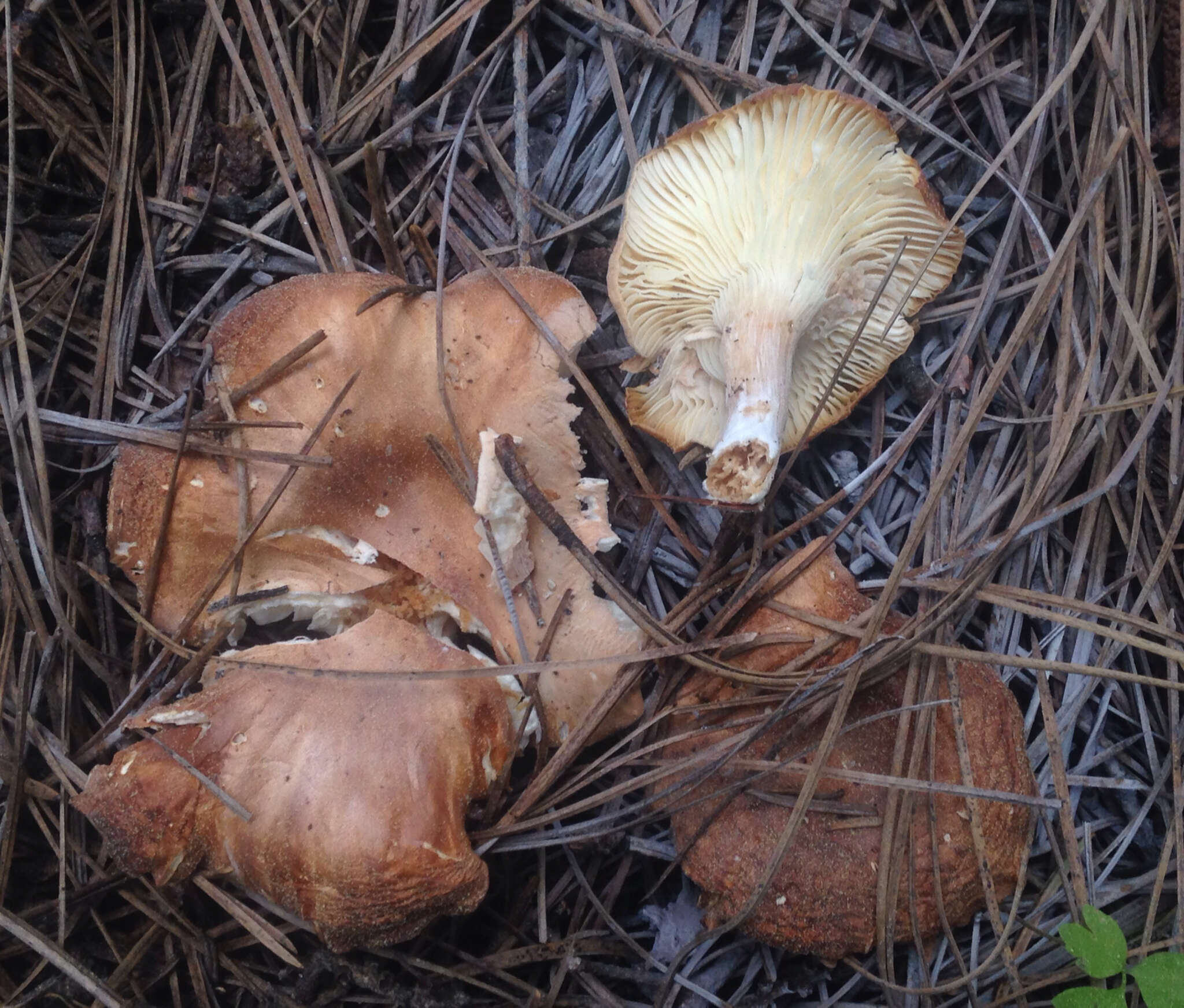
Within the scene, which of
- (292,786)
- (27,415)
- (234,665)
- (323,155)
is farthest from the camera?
(323,155)

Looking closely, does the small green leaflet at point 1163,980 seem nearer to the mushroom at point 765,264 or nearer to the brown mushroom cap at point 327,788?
the mushroom at point 765,264

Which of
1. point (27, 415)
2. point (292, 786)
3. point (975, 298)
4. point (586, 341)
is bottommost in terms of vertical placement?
point (292, 786)

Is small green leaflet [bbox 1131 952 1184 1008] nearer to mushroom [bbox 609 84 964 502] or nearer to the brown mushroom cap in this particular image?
mushroom [bbox 609 84 964 502]

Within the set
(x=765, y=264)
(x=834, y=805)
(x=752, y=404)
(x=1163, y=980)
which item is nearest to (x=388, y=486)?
(x=752, y=404)

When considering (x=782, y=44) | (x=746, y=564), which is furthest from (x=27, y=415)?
(x=782, y=44)

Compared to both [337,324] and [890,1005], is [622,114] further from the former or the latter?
[890,1005]

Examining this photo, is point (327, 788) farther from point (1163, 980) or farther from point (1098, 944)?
point (1163, 980)
